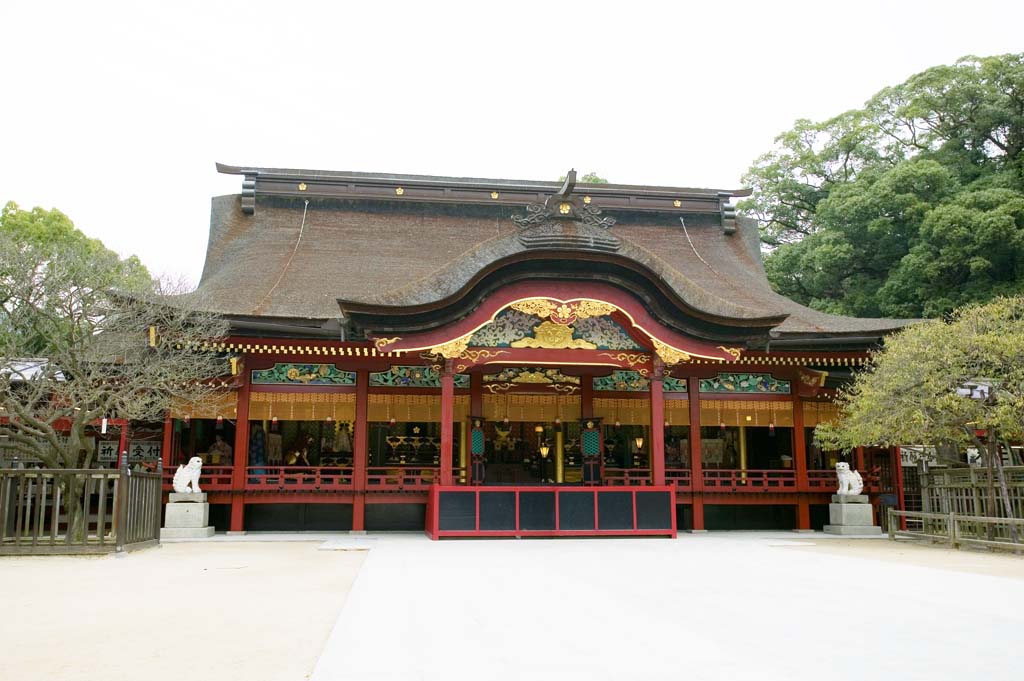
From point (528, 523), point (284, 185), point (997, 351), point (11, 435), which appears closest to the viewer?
point (11, 435)

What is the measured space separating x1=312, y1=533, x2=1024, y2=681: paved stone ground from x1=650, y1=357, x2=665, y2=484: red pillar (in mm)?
3520

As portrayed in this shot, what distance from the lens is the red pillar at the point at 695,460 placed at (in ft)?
56.4

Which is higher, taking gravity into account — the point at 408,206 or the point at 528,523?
the point at 408,206

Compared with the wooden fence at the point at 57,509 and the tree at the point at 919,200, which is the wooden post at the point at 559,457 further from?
the tree at the point at 919,200

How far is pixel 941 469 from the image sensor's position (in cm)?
1487

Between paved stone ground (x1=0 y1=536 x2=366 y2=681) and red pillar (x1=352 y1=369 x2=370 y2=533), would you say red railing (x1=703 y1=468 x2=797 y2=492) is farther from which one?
paved stone ground (x1=0 y1=536 x2=366 y2=681)

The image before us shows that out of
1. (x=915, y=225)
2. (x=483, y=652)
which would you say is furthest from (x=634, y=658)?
(x=915, y=225)

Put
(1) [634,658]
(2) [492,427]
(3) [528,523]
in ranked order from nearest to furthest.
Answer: (1) [634,658] → (3) [528,523] → (2) [492,427]

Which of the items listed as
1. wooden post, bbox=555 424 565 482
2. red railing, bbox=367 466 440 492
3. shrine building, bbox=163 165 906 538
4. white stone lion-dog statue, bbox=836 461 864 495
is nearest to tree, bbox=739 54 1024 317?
shrine building, bbox=163 165 906 538

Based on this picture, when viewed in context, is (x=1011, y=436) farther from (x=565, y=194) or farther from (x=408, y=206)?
(x=408, y=206)

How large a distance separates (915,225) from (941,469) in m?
15.4

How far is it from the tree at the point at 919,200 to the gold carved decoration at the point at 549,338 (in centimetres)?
1626

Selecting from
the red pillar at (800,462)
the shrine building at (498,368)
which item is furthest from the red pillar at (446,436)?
the red pillar at (800,462)

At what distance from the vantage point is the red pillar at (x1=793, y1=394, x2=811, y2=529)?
17453 millimetres
